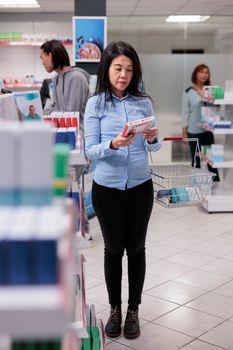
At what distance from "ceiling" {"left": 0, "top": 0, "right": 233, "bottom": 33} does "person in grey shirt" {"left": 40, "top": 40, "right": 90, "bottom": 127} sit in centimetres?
408

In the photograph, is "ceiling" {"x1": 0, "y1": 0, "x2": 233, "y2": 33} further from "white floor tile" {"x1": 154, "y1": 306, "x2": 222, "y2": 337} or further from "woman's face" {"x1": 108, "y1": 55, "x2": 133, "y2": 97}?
"white floor tile" {"x1": 154, "y1": 306, "x2": 222, "y2": 337}

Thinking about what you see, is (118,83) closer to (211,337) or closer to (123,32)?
(211,337)

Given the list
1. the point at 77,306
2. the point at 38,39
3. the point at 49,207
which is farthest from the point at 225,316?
the point at 38,39

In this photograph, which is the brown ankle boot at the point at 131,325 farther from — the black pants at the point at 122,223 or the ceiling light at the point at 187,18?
the ceiling light at the point at 187,18

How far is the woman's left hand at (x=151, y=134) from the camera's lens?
2639 mm

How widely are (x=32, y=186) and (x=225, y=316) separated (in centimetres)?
263

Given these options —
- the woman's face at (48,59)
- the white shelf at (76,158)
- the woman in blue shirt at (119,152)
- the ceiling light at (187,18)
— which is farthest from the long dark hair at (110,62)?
the ceiling light at (187,18)

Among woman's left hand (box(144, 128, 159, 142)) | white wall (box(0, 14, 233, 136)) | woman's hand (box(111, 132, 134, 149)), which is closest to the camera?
woman's hand (box(111, 132, 134, 149))

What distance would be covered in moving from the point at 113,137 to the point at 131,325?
1.14 meters

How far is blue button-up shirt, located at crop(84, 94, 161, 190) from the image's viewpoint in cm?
281

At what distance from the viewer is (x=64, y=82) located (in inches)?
177

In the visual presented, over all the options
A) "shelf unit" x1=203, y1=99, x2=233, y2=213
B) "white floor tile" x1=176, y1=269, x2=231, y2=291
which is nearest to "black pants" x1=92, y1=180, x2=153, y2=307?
"white floor tile" x1=176, y1=269, x2=231, y2=291

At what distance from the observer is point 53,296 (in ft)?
3.24

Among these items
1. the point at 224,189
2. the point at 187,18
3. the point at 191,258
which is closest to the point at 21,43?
the point at 187,18
